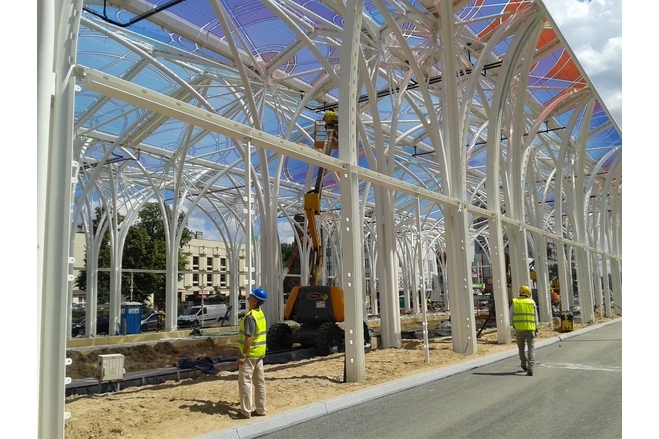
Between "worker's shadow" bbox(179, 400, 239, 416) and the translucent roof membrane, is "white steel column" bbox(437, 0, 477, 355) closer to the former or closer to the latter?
the translucent roof membrane

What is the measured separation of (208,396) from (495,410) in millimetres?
4599

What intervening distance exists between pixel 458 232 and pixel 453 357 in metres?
3.46

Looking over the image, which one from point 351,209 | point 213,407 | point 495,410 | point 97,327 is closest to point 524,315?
point 495,410

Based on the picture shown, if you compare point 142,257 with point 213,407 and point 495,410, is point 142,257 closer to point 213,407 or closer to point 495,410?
point 213,407

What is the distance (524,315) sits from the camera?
1190 cm

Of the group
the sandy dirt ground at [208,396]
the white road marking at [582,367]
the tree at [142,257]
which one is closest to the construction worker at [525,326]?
the white road marking at [582,367]

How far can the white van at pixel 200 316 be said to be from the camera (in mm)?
39453

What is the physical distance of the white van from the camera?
39453 mm

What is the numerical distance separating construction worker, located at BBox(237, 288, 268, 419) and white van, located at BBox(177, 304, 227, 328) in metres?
31.9


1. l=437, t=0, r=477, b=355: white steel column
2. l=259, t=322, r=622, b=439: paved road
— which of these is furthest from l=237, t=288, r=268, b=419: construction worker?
l=437, t=0, r=477, b=355: white steel column

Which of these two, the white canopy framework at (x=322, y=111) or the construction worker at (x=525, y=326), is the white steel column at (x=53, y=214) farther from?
the construction worker at (x=525, y=326)

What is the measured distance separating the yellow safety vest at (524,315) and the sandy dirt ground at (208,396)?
2.02 meters

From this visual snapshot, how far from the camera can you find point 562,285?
27.9 metres
